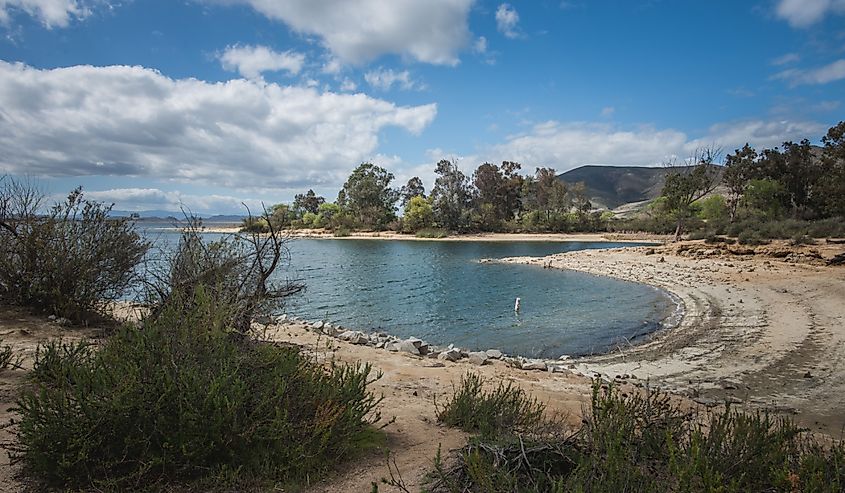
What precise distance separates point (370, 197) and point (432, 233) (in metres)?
17.5

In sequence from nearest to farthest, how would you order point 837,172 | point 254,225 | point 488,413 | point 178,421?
point 178,421 → point 488,413 → point 254,225 → point 837,172

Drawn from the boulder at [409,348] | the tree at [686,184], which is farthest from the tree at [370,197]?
the boulder at [409,348]

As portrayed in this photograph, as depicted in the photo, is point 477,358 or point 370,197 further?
point 370,197

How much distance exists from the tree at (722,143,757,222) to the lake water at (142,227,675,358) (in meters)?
33.4

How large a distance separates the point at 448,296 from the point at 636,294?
822 centimetres

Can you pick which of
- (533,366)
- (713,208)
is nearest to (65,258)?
(533,366)

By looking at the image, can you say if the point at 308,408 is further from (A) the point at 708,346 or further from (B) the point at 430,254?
(B) the point at 430,254

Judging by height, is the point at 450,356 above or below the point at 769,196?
below

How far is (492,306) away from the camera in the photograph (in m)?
18.5

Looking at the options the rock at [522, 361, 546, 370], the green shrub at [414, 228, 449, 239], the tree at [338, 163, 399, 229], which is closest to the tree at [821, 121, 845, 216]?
the rock at [522, 361, 546, 370]

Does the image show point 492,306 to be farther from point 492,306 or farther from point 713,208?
point 713,208

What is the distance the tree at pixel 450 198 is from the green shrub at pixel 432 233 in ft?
6.41

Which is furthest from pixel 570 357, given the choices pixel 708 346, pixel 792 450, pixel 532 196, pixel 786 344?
pixel 532 196

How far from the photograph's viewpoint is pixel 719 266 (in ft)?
81.5
